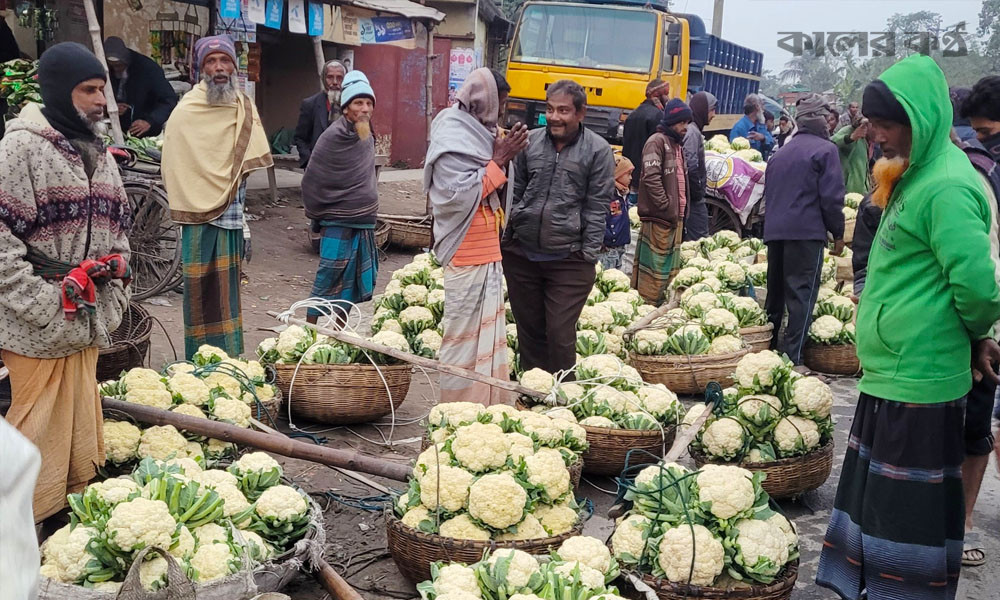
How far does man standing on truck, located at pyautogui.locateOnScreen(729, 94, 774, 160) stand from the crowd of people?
660cm

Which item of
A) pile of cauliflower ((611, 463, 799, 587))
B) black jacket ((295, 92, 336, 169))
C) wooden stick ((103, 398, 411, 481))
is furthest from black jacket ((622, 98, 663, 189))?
pile of cauliflower ((611, 463, 799, 587))

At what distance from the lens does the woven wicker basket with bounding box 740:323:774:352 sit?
23.2 feet

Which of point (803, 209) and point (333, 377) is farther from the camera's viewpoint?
point (803, 209)

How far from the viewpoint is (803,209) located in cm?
696

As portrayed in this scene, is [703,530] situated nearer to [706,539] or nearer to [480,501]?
[706,539]

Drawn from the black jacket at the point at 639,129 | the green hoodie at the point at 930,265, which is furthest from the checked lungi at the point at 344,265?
the green hoodie at the point at 930,265

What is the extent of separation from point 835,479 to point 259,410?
3.22 meters

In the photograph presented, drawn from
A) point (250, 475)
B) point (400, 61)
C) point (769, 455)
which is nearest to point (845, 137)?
point (769, 455)

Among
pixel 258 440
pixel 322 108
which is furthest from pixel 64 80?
pixel 322 108

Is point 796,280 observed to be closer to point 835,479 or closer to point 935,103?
point 835,479

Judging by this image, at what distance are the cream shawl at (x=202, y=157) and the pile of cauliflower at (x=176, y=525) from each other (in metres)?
2.45

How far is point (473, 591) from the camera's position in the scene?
2.95 metres

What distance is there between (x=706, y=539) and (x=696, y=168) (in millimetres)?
6452

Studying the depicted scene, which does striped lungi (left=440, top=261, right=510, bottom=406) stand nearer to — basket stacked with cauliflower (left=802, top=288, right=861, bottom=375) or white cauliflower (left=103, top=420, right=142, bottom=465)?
white cauliflower (left=103, top=420, right=142, bottom=465)
